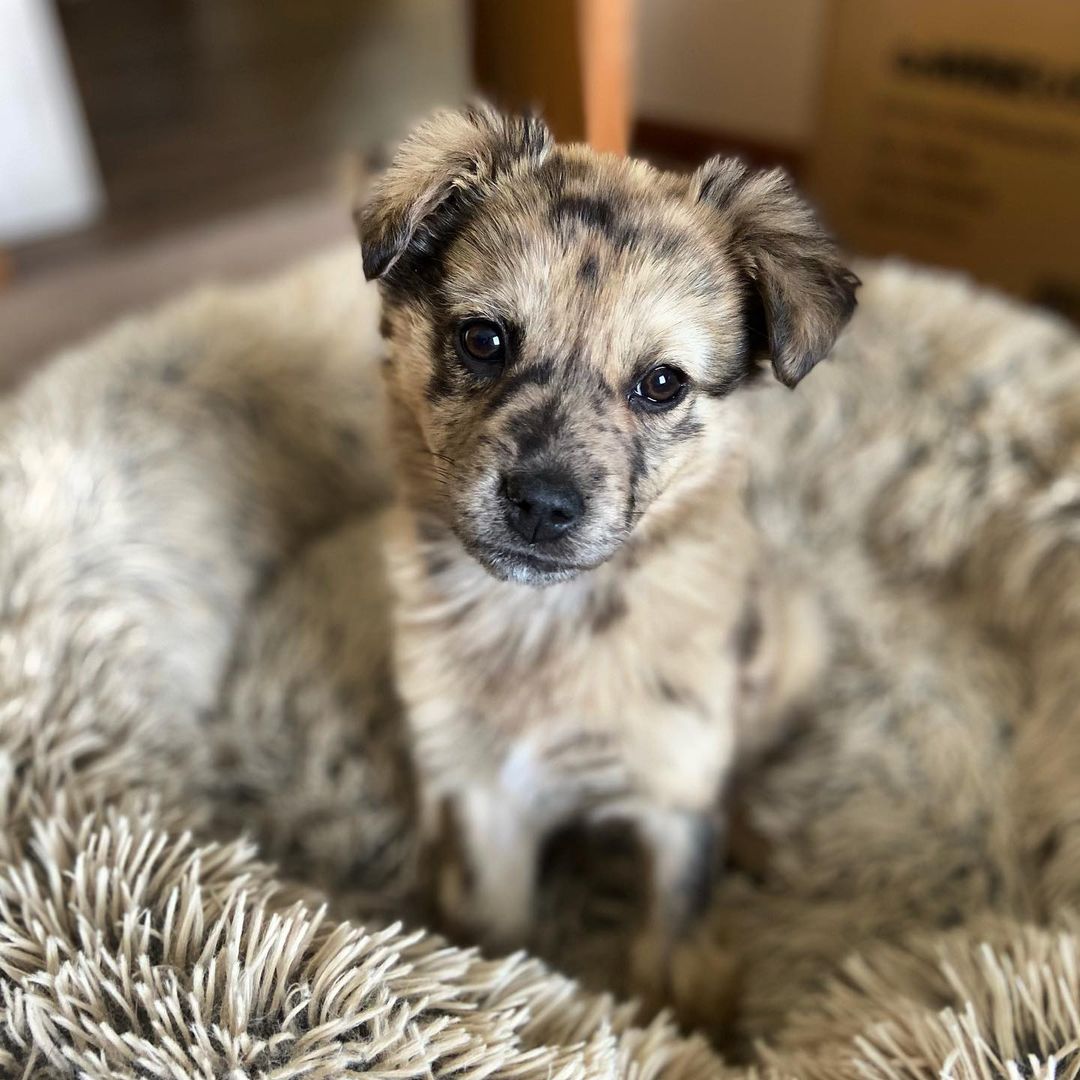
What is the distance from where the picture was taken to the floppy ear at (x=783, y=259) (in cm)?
94

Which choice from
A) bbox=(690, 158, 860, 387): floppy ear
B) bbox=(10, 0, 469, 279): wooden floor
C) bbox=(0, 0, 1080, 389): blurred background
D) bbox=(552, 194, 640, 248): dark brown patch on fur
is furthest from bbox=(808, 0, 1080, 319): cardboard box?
bbox=(552, 194, 640, 248): dark brown patch on fur

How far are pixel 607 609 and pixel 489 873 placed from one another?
41cm

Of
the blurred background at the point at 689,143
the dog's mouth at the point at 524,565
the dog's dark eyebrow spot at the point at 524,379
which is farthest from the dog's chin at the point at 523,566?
the blurred background at the point at 689,143

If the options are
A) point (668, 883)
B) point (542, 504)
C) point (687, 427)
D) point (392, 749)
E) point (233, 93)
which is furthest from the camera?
point (233, 93)

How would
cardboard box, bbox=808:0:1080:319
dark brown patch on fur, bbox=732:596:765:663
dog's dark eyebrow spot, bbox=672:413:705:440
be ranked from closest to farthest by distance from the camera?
dog's dark eyebrow spot, bbox=672:413:705:440 → dark brown patch on fur, bbox=732:596:765:663 → cardboard box, bbox=808:0:1080:319

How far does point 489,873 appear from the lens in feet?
4.26

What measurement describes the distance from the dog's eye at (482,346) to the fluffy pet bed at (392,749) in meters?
0.55

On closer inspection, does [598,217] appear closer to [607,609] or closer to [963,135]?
[607,609]

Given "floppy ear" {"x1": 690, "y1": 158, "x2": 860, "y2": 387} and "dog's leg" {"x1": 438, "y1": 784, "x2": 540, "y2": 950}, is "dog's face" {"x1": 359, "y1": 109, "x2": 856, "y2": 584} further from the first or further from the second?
"dog's leg" {"x1": 438, "y1": 784, "x2": 540, "y2": 950}

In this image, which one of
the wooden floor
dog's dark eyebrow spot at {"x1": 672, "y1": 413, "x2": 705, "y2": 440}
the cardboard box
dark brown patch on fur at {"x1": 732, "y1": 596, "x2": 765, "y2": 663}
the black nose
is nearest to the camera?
the black nose

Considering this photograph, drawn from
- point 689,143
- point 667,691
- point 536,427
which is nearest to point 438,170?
point 536,427

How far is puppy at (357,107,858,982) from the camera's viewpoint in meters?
0.93

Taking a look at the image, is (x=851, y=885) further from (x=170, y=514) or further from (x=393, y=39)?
(x=393, y=39)

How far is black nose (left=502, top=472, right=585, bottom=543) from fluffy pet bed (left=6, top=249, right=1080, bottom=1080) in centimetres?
42
